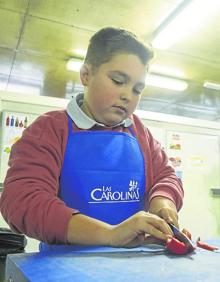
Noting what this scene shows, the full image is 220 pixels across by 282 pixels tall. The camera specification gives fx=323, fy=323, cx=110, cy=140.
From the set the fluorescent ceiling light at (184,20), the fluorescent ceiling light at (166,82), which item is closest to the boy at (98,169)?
the fluorescent ceiling light at (184,20)

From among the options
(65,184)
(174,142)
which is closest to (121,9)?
(174,142)

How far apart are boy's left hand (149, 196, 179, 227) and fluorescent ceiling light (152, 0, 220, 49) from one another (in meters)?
2.56

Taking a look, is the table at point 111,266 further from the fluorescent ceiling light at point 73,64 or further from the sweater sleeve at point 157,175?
the fluorescent ceiling light at point 73,64

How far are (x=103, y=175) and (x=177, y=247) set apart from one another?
0.25 metres

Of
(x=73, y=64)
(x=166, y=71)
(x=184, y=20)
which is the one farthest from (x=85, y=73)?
(x=166, y=71)

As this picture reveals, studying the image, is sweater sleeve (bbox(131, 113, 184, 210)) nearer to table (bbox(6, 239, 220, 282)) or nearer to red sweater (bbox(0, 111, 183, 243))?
red sweater (bbox(0, 111, 183, 243))

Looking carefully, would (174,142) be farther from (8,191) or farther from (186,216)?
(8,191)

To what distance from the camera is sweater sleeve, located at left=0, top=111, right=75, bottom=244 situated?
606 mm

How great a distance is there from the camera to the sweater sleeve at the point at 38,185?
1.99ft

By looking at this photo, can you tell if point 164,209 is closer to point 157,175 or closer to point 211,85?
point 157,175

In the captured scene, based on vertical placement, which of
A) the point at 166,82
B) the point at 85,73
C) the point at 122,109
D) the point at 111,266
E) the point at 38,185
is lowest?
the point at 111,266

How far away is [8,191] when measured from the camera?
0.66 m

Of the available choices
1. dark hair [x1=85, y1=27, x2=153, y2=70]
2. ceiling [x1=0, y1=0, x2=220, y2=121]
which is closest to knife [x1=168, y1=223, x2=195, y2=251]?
dark hair [x1=85, y1=27, x2=153, y2=70]

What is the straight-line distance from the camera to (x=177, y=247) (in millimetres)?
589
